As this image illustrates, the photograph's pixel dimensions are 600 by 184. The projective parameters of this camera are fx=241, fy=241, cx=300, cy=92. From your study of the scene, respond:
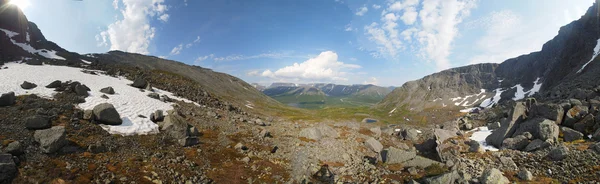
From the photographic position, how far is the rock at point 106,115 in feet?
90.9

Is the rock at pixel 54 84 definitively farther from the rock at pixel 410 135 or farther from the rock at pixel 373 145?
the rock at pixel 410 135

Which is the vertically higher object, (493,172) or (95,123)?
(95,123)

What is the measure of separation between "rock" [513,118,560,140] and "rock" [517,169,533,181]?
36.4 feet

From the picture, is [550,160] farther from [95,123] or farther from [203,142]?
[95,123]

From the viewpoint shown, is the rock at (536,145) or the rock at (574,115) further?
the rock at (574,115)

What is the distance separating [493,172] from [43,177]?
1453 inches

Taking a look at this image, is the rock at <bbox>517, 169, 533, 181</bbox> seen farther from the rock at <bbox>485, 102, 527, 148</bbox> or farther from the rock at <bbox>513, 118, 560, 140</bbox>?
the rock at <bbox>485, 102, 527, 148</bbox>

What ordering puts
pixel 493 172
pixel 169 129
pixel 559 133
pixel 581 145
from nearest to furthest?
pixel 493 172 < pixel 581 145 < pixel 169 129 < pixel 559 133

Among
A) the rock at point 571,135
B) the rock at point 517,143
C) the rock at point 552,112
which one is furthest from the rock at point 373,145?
the rock at point 552,112

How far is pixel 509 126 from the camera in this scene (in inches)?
1547

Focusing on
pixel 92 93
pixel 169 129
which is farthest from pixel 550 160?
pixel 92 93

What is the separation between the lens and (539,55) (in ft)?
634

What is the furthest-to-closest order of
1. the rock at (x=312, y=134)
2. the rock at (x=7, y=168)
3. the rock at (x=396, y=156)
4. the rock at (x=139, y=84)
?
the rock at (x=139, y=84), the rock at (x=312, y=134), the rock at (x=396, y=156), the rock at (x=7, y=168)

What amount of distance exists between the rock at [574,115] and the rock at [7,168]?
200ft
